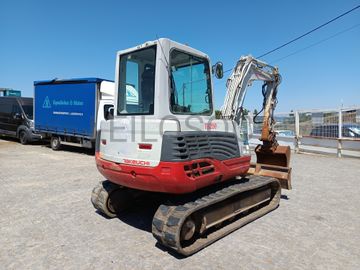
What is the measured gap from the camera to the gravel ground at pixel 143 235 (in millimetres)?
3281

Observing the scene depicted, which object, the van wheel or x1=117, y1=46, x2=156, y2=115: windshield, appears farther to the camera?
the van wheel

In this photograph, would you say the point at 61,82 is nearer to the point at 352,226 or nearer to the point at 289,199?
the point at 289,199

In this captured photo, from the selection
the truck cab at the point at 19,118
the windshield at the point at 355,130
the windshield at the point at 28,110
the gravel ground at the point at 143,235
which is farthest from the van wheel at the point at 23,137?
the windshield at the point at 355,130

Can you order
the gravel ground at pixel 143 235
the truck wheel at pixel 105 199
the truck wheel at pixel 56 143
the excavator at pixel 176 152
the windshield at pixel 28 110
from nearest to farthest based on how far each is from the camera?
the gravel ground at pixel 143 235 → the excavator at pixel 176 152 → the truck wheel at pixel 105 199 → the truck wheel at pixel 56 143 → the windshield at pixel 28 110

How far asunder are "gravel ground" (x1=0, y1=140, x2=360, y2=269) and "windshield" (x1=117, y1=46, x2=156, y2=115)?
6.15 feet

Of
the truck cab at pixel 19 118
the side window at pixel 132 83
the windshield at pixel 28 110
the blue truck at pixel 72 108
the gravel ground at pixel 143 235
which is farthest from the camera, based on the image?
the windshield at pixel 28 110

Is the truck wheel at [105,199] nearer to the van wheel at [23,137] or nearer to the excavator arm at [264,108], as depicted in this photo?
the excavator arm at [264,108]

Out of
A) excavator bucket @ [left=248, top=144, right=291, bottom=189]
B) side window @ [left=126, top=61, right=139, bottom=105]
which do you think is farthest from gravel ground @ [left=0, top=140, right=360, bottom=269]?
side window @ [left=126, top=61, right=139, bottom=105]

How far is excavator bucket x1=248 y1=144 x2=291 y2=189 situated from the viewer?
579cm

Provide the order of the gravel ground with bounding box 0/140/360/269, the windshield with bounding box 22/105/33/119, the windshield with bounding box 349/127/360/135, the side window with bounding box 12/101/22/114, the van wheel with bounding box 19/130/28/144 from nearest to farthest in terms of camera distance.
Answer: the gravel ground with bounding box 0/140/360/269, the windshield with bounding box 349/127/360/135, the van wheel with bounding box 19/130/28/144, the windshield with bounding box 22/105/33/119, the side window with bounding box 12/101/22/114

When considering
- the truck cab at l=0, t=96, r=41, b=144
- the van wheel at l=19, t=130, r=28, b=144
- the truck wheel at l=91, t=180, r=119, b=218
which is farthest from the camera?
the van wheel at l=19, t=130, r=28, b=144

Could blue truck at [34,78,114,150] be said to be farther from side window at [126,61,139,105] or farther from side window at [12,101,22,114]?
side window at [126,61,139,105]

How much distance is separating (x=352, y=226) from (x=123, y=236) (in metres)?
3.64

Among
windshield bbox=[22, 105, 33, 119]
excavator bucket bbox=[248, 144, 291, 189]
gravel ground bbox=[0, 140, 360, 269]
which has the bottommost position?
gravel ground bbox=[0, 140, 360, 269]
